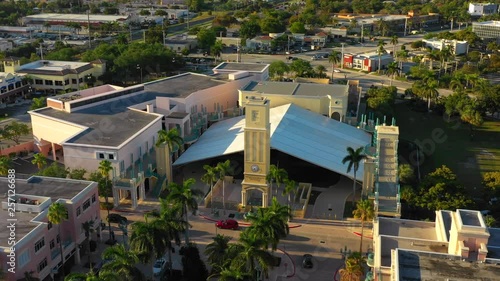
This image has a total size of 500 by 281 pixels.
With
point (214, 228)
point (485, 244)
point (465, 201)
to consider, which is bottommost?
point (214, 228)

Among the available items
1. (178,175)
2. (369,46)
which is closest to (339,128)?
(178,175)

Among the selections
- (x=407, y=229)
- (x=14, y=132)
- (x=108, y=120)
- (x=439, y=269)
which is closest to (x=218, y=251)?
(x=407, y=229)

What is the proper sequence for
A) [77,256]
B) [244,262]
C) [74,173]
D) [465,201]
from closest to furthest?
1. [244,262]
2. [77,256]
3. [465,201]
4. [74,173]

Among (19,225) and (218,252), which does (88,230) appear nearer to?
(19,225)

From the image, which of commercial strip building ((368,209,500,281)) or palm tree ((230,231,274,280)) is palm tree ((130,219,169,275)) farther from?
commercial strip building ((368,209,500,281))

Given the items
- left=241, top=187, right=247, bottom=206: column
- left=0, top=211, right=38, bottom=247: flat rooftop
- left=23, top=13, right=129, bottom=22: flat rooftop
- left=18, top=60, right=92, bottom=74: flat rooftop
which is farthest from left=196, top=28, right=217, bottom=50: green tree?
left=0, top=211, right=38, bottom=247: flat rooftop

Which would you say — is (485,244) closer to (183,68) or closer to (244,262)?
(244,262)
